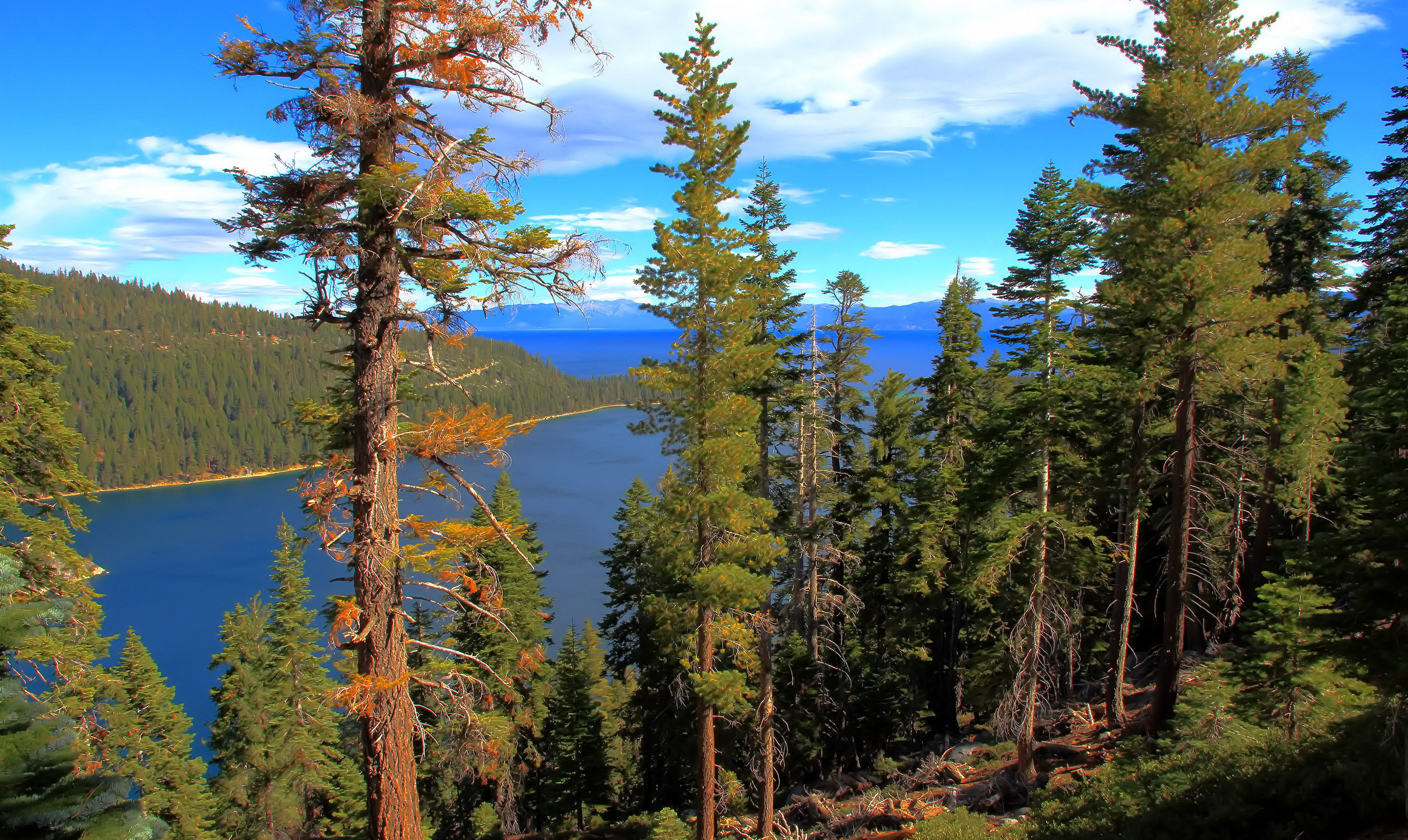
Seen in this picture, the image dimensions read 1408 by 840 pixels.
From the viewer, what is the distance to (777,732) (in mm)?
18656

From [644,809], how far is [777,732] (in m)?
9.03

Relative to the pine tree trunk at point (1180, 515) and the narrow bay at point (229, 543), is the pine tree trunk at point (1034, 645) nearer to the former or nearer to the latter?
the pine tree trunk at point (1180, 515)

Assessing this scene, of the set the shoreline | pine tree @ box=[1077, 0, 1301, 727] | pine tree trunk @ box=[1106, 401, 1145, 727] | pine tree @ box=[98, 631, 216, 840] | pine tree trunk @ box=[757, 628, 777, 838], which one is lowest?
the shoreline

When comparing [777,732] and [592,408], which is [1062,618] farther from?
[592,408]

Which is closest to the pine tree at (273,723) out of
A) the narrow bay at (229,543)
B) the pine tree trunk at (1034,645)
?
the narrow bay at (229,543)

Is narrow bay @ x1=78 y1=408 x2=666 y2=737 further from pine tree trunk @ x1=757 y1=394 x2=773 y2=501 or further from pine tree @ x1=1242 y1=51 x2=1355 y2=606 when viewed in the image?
pine tree @ x1=1242 y1=51 x2=1355 y2=606

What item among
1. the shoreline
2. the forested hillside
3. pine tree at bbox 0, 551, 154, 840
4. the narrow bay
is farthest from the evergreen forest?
the forested hillside

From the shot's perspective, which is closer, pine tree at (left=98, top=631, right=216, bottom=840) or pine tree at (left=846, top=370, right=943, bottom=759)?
pine tree at (left=98, top=631, right=216, bottom=840)

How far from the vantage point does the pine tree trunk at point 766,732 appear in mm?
13766

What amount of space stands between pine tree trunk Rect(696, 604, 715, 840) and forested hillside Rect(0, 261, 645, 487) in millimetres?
93868

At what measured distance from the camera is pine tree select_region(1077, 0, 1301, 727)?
9570 mm

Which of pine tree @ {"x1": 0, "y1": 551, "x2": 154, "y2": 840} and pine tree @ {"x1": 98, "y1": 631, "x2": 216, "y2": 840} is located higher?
pine tree @ {"x1": 0, "y1": 551, "x2": 154, "y2": 840}

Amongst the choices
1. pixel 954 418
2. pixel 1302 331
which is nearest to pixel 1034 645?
pixel 954 418

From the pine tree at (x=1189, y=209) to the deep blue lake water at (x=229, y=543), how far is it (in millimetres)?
14558
